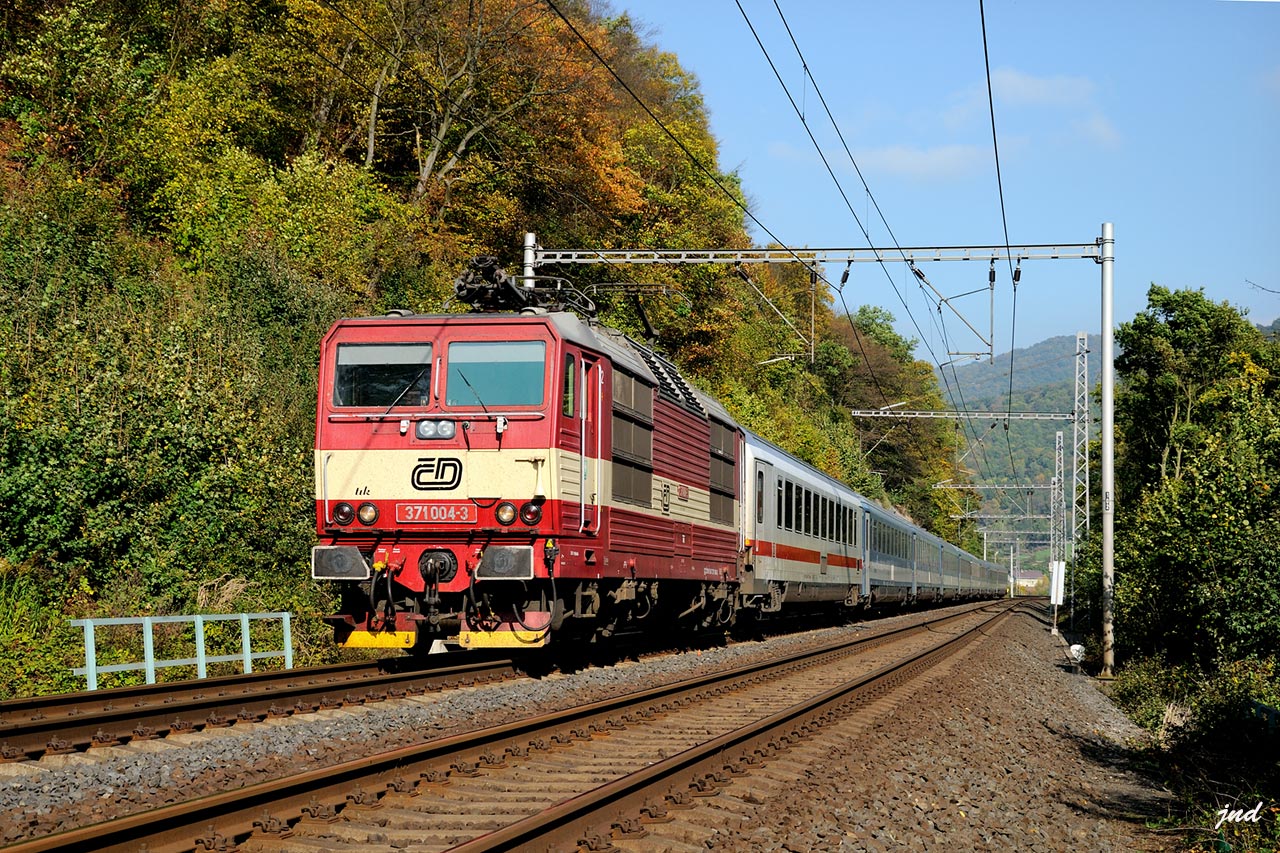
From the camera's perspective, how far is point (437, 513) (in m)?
12.6

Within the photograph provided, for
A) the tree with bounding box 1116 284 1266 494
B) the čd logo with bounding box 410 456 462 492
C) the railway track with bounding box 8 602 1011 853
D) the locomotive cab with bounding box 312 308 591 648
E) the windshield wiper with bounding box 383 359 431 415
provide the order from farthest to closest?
the tree with bounding box 1116 284 1266 494 → the windshield wiper with bounding box 383 359 431 415 → the čd logo with bounding box 410 456 462 492 → the locomotive cab with bounding box 312 308 591 648 → the railway track with bounding box 8 602 1011 853

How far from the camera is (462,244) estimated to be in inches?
1282

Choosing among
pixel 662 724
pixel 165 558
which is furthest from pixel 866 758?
pixel 165 558

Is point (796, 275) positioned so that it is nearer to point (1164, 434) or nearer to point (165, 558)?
point (1164, 434)

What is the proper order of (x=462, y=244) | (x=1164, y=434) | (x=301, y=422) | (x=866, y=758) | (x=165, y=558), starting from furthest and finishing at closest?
(x=1164, y=434), (x=462, y=244), (x=301, y=422), (x=165, y=558), (x=866, y=758)

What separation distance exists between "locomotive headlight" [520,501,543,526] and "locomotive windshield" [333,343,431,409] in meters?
1.64

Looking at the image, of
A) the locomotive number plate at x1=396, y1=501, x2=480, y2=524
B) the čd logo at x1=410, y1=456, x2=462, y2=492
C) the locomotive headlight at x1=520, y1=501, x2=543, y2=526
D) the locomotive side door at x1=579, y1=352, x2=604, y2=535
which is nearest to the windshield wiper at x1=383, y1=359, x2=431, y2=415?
the čd logo at x1=410, y1=456, x2=462, y2=492

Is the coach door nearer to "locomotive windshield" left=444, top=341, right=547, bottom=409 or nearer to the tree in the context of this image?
"locomotive windshield" left=444, top=341, right=547, bottom=409

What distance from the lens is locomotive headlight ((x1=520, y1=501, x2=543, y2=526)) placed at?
1240 centimetres

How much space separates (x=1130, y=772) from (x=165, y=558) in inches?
446

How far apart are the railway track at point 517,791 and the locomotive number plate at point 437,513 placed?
102 inches

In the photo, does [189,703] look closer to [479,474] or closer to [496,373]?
[479,474]

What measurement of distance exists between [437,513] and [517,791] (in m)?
5.47

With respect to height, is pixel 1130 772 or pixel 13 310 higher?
pixel 13 310
